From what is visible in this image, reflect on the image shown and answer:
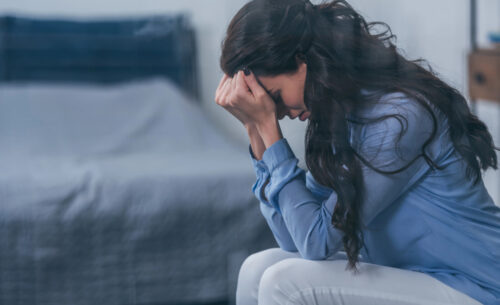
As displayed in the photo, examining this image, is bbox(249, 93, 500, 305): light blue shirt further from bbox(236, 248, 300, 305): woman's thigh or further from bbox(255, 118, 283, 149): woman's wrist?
bbox(236, 248, 300, 305): woman's thigh

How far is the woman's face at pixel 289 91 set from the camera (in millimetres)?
676

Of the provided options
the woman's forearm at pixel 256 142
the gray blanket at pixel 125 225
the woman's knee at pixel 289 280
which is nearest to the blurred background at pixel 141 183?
the gray blanket at pixel 125 225

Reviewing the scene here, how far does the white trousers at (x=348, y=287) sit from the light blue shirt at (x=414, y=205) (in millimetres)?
17

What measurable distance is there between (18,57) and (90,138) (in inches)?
12.4

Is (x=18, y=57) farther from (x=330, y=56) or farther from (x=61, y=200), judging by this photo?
(x=330, y=56)

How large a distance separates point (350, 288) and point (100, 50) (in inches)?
47.0

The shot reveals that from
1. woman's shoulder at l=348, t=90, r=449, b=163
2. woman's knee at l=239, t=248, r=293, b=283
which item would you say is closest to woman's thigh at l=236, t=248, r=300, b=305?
woman's knee at l=239, t=248, r=293, b=283

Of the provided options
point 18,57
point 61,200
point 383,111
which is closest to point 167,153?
point 61,200

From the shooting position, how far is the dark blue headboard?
1404 millimetres

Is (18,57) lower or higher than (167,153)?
higher

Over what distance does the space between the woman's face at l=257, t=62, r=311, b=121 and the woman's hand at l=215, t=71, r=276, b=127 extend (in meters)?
0.01

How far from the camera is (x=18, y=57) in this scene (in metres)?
1.52

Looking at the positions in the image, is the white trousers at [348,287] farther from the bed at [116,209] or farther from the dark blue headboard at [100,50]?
the dark blue headboard at [100,50]

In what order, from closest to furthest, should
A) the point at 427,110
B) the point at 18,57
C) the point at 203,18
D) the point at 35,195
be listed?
the point at 427,110 → the point at 35,195 → the point at 203,18 → the point at 18,57
